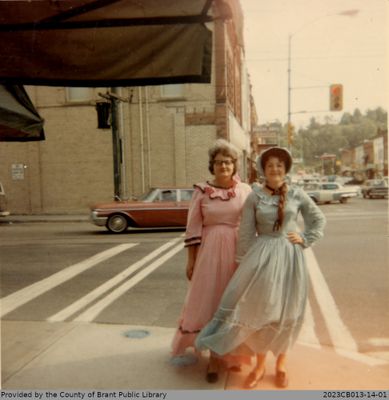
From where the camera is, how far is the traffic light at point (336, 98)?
51.8 ft

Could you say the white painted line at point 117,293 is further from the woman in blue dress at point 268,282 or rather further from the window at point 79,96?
the window at point 79,96

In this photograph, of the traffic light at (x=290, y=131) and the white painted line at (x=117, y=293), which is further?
the traffic light at (x=290, y=131)

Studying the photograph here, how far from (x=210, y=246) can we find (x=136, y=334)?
1.63 metres

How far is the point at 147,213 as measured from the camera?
15.1m

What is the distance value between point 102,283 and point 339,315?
3581mm

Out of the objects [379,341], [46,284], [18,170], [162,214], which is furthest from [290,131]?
[379,341]

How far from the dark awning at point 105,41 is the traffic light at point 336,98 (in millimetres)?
12352

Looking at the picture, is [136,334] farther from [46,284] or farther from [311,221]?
[46,284]

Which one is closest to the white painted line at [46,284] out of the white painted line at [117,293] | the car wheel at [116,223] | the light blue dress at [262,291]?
the white painted line at [117,293]

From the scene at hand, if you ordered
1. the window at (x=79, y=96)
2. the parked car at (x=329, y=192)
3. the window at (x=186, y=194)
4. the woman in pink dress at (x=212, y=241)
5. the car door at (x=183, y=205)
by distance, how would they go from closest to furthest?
1. the woman in pink dress at (x=212, y=241)
2. the car door at (x=183, y=205)
3. the window at (x=186, y=194)
4. the window at (x=79, y=96)
5. the parked car at (x=329, y=192)

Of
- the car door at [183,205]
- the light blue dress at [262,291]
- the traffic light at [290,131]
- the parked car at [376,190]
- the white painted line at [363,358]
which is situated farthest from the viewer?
→ the parked car at [376,190]

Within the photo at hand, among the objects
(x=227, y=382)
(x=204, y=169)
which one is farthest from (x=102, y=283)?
(x=204, y=169)

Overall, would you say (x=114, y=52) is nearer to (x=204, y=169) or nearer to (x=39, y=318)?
(x=39, y=318)

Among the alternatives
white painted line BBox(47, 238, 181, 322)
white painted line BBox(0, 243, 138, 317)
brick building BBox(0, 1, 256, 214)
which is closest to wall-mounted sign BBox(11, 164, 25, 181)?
brick building BBox(0, 1, 256, 214)
